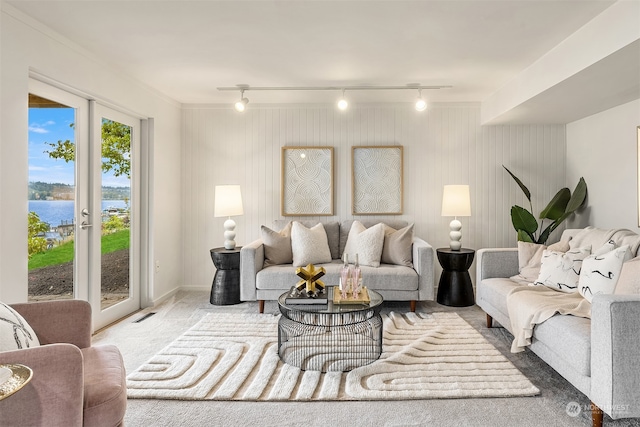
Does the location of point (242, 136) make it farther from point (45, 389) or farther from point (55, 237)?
point (45, 389)

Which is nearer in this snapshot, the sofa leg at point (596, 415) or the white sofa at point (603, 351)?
the white sofa at point (603, 351)

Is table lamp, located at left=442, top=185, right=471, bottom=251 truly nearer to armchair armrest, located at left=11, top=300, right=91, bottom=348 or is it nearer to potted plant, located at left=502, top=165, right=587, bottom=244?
potted plant, located at left=502, top=165, right=587, bottom=244

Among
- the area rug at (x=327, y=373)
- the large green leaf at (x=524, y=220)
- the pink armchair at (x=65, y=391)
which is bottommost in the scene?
the area rug at (x=327, y=373)

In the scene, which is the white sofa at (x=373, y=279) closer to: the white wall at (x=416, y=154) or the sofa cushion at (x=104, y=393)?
the white wall at (x=416, y=154)

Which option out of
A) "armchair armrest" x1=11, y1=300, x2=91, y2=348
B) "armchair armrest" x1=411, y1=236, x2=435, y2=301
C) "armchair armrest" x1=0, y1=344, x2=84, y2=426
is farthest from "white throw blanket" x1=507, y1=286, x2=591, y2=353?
"armchair armrest" x1=11, y1=300, x2=91, y2=348

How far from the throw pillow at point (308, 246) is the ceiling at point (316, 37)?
1.58 meters

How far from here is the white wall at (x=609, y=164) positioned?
3.60 m

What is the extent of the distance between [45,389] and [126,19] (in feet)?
7.69

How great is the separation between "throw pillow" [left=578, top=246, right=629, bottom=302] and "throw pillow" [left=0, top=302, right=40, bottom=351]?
3.05 m

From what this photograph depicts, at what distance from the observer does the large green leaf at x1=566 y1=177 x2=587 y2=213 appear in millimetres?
4238

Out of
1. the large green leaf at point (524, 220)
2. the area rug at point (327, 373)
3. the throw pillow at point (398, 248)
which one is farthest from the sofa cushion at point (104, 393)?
the large green leaf at point (524, 220)

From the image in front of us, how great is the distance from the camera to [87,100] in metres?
3.38

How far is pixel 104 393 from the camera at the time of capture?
1.52 meters

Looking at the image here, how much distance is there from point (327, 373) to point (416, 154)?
123 inches
